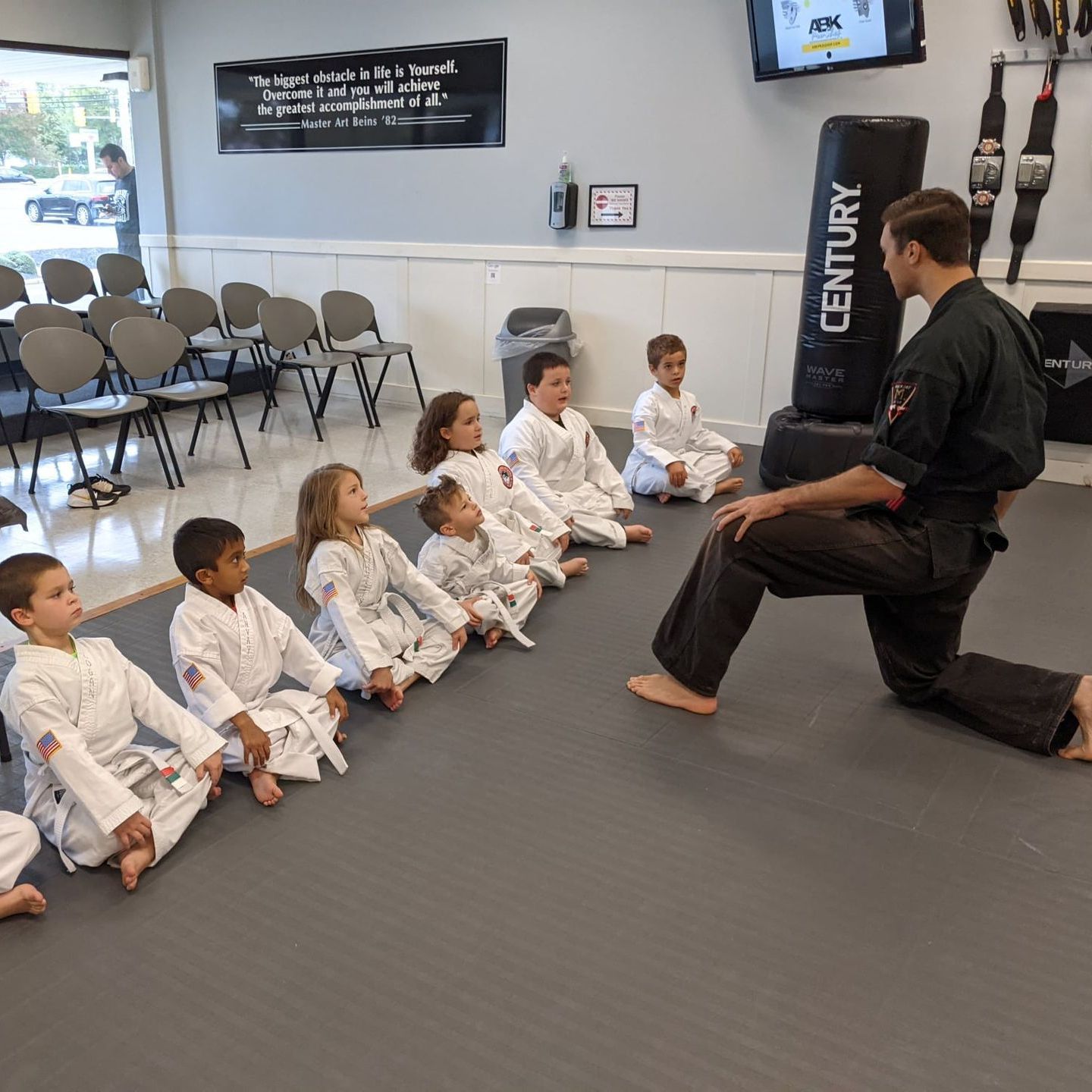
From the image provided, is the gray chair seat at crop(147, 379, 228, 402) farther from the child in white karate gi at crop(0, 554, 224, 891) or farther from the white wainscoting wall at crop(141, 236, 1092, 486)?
the child in white karate gi at crop(0, 554, 224, 891)

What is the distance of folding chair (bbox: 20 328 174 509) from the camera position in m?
4.62

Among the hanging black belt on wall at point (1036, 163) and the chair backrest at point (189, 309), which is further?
the chair backrest at point (189, 309)

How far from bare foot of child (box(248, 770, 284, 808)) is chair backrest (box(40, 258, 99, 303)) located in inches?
227

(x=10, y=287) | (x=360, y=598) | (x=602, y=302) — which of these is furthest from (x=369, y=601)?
(x=10, y=287)

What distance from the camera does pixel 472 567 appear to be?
3191mm

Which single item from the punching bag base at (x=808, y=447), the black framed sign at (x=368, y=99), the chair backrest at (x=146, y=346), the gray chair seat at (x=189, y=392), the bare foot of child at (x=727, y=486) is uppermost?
the black framed sign at (x=368, y=99)

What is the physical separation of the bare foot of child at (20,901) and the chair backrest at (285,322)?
4734mm

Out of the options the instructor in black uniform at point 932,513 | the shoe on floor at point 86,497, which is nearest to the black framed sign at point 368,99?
the shoe on floor at point 86,497

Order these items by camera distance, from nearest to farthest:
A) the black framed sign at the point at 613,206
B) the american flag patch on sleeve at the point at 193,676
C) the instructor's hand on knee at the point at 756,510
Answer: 1. the american flag patch on sleeve at the point at 193,676
2. the instructor's hand on knee at the point at 756,510
3. the black framed sign at the point at 613,206

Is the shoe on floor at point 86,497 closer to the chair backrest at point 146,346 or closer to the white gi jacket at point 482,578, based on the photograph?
the chair backrest at point 146,346

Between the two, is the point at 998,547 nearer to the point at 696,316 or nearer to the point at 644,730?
the point at 644,730

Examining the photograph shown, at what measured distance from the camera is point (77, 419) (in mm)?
6070

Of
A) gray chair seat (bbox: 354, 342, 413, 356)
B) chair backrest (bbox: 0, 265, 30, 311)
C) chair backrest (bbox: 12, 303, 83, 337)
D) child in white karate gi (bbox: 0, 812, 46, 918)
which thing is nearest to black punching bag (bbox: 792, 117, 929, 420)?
gray chair seat (bbox: 354, 342, 413, 356)

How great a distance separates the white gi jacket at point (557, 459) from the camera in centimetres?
389
